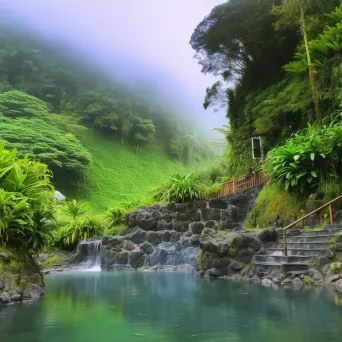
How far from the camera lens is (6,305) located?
5.31 m

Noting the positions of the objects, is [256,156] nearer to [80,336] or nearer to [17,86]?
A: [80,336]

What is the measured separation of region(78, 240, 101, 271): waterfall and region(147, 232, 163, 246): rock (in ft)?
6.65

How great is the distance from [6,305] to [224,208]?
390 inches

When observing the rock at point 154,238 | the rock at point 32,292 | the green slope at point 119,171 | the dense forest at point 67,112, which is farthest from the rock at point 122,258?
the dense forest at point 67,112

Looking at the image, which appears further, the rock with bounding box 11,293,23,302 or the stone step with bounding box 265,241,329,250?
the stone step with bounding box 265,241,329,250

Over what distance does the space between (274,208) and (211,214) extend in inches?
137

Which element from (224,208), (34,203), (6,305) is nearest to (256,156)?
(224,208)

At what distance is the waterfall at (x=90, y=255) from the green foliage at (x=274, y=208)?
5.74 metres

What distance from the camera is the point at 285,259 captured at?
7570 mm

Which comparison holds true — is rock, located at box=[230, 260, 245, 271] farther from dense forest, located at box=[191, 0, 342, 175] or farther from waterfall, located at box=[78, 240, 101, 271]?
waterfall, located at box=[78, 240, 101, 271]

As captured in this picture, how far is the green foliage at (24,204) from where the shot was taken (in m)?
6.03

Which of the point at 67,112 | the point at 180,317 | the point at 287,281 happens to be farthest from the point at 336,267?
the point at 67,112

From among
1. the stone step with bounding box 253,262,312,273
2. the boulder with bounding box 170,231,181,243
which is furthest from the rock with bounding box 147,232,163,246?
the stone step with bounding box 253,262,312,273

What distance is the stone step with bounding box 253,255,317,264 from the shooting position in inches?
286
